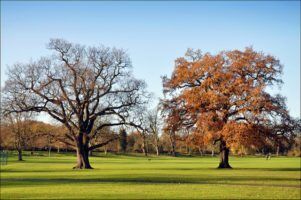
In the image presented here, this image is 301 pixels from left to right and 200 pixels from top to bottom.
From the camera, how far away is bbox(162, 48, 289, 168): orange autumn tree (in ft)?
153

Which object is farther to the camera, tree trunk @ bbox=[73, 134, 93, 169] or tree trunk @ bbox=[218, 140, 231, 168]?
tree trunk @ bbox=[218, 140, 231, 168]

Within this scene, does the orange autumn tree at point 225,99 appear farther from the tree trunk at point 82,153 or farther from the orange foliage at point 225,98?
the tree trunk at point 82,153

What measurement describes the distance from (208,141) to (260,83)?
9294mm

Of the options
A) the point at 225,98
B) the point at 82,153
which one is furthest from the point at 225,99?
the point at 82,153

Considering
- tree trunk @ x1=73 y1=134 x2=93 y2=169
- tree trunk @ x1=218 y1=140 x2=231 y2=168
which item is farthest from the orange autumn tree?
tree trunk @ x1=73 y1=134 x2=93 y2=169

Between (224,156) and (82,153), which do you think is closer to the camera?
(82,153)

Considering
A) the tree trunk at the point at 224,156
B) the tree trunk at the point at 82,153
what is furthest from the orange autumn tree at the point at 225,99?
the tree trunk at the point at 82,153

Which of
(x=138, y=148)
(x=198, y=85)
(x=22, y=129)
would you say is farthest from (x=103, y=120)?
(x=138, y=148)

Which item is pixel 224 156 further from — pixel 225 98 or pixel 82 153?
pixel 82 153

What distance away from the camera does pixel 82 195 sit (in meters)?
19.6

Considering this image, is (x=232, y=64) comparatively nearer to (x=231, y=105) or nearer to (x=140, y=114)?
(x=231, y=105)

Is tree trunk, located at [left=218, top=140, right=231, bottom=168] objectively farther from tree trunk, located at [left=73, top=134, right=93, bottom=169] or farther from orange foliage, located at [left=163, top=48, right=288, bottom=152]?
tree trunk, located at [left=73, top=134, right=93, bottom=169]

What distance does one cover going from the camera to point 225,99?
158 ft

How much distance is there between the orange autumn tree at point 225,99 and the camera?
46719mm
